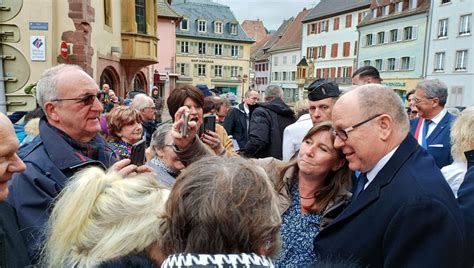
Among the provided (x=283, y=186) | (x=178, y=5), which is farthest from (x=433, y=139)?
(x=178, y=5)

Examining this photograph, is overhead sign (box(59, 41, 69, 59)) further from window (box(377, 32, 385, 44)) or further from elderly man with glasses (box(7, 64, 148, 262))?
window (box(377, 32, 385, 44))

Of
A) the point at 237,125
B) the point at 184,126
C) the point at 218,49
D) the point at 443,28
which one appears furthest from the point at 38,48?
the point at 218,49

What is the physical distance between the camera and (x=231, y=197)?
1228 millimetres

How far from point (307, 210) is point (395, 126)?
779 millimetres

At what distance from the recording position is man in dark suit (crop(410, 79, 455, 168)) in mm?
4250

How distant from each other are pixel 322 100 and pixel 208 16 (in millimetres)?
54696

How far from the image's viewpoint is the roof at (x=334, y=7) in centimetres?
4314

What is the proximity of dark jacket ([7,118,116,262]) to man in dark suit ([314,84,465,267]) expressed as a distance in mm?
1440

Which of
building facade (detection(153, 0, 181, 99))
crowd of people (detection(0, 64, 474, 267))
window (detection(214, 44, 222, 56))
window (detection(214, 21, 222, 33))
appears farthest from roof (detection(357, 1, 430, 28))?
crowd of people (detection(0, 64, 474, 267))

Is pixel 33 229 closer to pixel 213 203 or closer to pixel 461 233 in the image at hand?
pixel 213 203

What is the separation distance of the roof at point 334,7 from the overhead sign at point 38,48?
1525 inches

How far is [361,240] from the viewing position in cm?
185

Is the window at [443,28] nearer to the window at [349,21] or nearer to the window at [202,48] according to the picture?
the window at [349,21]

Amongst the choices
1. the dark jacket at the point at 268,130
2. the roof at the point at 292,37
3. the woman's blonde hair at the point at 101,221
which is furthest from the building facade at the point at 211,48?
the woman's blonde hair at the point at 101,221
